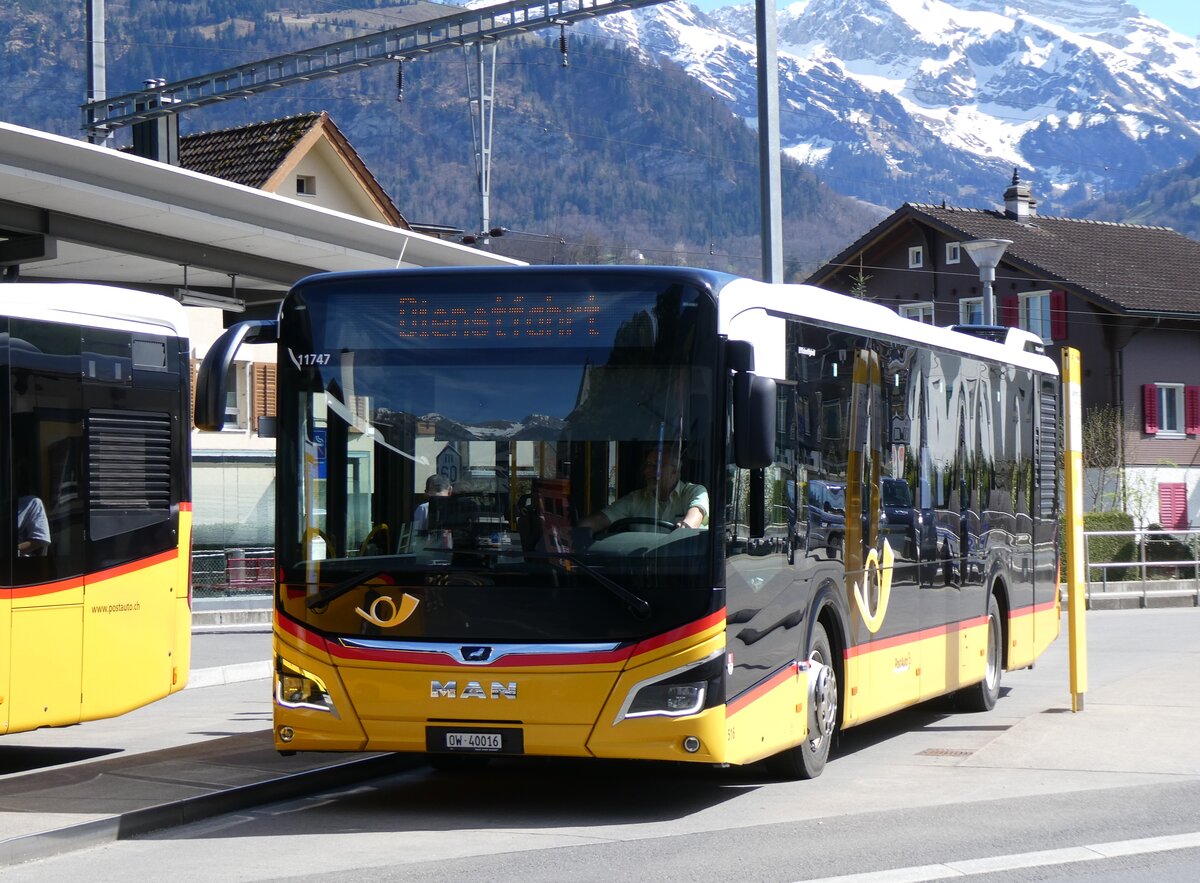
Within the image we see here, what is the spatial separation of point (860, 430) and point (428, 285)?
3235 mm

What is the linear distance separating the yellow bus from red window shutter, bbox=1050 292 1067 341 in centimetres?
4873

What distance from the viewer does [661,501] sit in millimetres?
9305

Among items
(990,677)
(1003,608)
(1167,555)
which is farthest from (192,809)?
(1167,555)

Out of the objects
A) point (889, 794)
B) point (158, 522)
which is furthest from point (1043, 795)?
point (158, 522)

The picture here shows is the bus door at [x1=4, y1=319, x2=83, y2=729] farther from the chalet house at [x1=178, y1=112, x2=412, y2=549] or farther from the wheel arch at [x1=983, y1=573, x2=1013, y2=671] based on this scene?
the chalet house at [x1=178, y1=112, x2=412, y2=549]

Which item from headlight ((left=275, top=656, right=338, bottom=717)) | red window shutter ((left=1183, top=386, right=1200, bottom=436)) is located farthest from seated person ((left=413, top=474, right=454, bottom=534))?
red window shutter ((left=1183, top=386, right=1200, bottom=436))

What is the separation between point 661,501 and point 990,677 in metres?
6.57

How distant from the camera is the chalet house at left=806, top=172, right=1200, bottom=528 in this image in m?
56.6

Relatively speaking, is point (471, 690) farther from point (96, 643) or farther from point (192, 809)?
point (96, 643)

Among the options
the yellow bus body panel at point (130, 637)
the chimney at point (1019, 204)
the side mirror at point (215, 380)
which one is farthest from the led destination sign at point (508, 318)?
the chimney at point (1019, 204)

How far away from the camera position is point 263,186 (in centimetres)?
4234

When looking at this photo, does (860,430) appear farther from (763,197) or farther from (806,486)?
(763,197)

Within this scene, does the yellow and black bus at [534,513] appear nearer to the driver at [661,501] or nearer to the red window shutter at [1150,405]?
the driver at [661,501]

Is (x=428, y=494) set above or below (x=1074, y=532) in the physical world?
above
